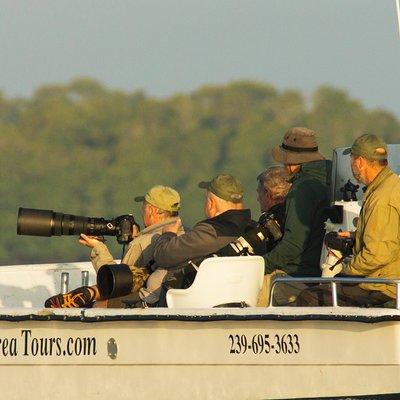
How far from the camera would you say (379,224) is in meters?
12.0

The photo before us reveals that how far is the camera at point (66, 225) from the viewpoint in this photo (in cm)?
1366

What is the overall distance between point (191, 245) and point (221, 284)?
0.40 metres

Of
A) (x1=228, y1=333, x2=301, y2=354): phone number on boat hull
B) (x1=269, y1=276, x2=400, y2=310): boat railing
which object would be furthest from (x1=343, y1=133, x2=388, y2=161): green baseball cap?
(x1=228, y1=333, x2=301, y2=354): phone number on boat hull

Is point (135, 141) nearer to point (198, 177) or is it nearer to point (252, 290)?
point (198, 177)

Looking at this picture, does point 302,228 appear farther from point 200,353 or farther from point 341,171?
point 200,353

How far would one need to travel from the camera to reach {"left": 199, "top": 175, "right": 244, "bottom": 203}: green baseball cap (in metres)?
13.0

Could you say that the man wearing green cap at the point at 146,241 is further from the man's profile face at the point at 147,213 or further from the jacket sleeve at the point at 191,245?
→ the jacket sleeve at the point at 191,245

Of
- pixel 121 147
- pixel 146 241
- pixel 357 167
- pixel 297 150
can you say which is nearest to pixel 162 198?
pixel 146 241

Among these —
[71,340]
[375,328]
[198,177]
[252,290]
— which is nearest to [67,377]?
[71,340]

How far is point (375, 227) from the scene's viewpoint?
1202 cm

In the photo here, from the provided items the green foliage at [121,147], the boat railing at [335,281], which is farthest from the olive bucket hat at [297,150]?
the green foliage at [121,147]

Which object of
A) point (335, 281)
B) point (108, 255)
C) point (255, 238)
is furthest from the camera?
point (108, 255)

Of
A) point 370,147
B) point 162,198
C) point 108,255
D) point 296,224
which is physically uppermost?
point 370,147

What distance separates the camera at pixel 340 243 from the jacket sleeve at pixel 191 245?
3.02ft
